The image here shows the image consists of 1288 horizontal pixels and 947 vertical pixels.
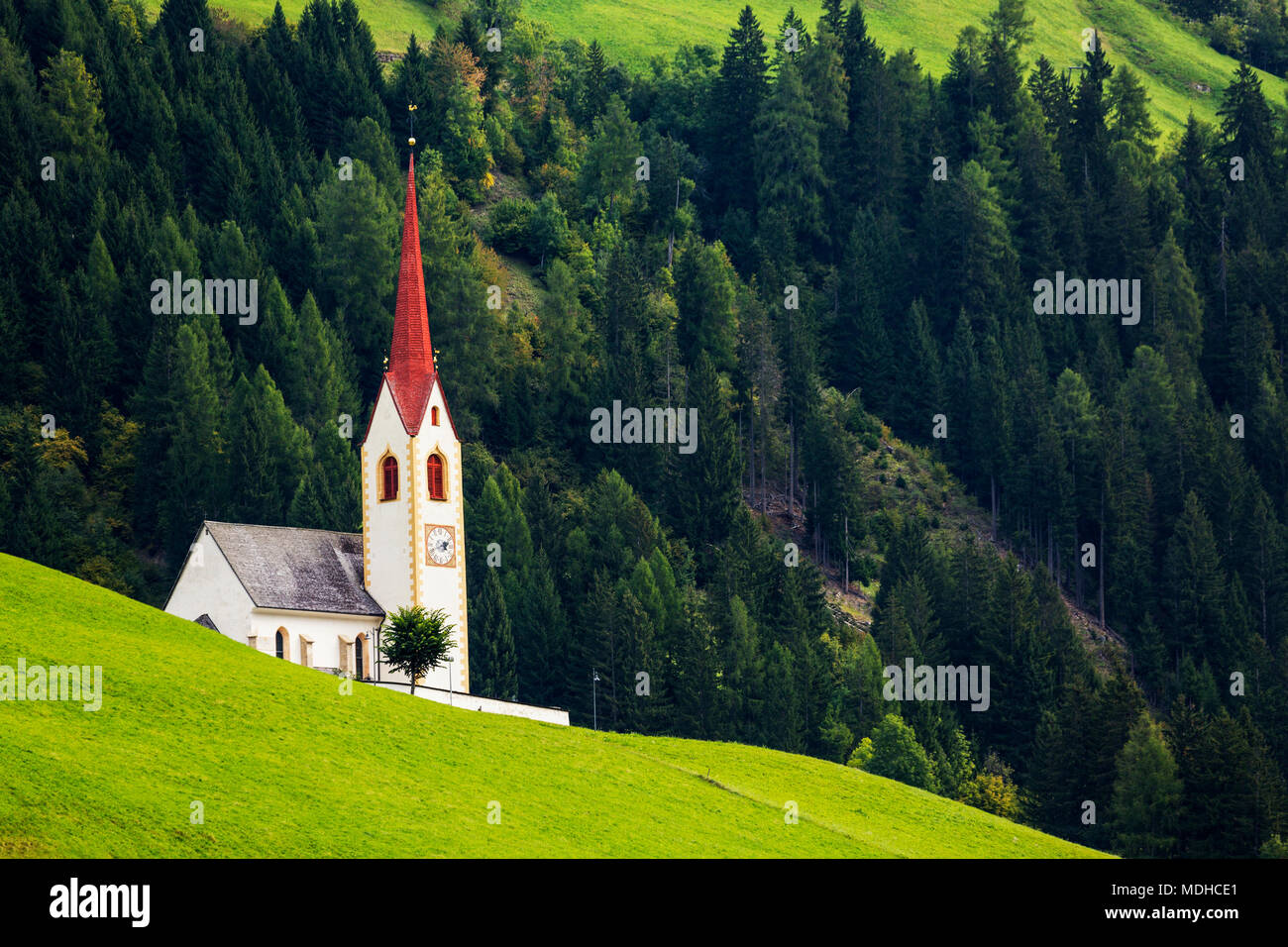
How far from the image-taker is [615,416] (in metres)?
153

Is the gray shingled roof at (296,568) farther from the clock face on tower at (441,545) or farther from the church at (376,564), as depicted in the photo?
the clock face on tower at (441,545)

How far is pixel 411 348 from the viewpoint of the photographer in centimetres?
10250

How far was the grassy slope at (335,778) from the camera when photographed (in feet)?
194

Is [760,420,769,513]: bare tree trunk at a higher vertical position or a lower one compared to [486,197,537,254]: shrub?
lower

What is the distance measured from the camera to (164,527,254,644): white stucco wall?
90.1 m

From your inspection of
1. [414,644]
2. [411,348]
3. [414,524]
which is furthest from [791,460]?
[414,644]

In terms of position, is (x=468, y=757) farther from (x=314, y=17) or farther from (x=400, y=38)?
(x=400, y=38)

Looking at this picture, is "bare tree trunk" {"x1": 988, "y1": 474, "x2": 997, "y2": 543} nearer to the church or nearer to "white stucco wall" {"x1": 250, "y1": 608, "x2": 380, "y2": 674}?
the church

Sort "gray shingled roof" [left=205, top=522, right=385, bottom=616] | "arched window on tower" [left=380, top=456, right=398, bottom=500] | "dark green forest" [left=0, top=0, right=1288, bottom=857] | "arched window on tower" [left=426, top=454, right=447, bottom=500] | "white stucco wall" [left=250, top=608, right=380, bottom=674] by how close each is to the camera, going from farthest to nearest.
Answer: "dark green forest" [left=0, top=0, right=1288, bottom=857]
"arched window on tower" [left=426, top=454, right=447, bottom=500]
"arched window on tower" [left=380, top=456, right=398, bottom=500]
"gray shingled roof" [left=205, top=522, right=385, bottom=616]
"white stucco wall" [left=250, top=608, right=380, bottom=674]

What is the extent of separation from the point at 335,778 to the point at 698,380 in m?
88.6

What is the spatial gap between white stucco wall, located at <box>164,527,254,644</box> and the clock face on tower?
971 cm

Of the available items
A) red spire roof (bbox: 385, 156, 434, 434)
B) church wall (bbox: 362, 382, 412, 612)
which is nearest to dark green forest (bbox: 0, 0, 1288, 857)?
red spire roof (bbox: 385, 156, 434, 434)

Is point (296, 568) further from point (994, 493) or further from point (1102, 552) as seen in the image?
point (994, 493)
